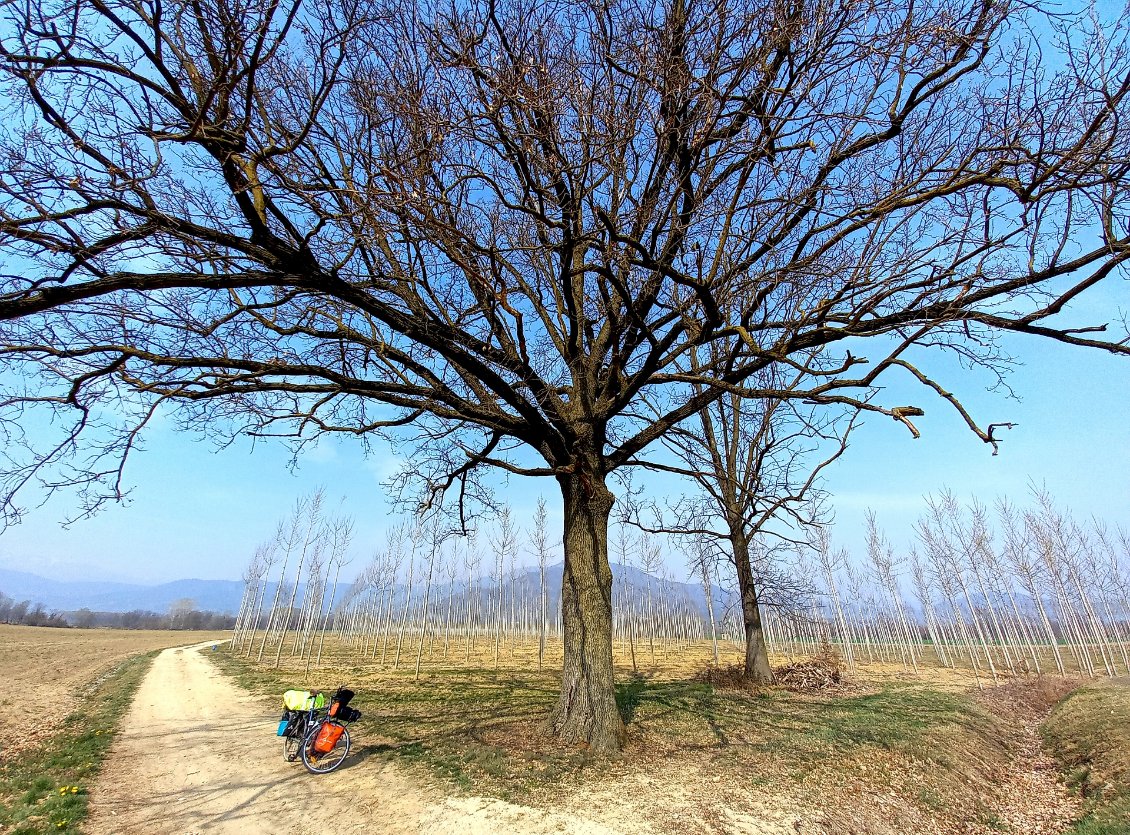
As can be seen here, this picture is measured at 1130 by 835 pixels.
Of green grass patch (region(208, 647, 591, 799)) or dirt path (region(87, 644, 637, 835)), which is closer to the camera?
dirt path (region(87, 644, 637, 835))

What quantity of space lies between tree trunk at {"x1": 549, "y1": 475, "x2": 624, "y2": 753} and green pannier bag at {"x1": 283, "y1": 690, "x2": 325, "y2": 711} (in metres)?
3.47

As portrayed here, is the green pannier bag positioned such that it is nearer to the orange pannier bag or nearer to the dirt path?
the orange pannier bag

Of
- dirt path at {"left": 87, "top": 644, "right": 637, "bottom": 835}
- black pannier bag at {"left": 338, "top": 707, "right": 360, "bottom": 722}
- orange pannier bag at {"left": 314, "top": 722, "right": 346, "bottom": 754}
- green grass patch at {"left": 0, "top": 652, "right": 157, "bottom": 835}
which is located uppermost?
black pannier bag at {"left": 338, "top": 707, "right": 360, "bottom": 722}

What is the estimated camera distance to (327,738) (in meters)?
6.75

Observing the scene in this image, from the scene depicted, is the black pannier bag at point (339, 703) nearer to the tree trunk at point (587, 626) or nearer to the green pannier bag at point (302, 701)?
the green pannier bag at point (302, 701)

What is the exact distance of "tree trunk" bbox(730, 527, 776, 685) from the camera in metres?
14.1

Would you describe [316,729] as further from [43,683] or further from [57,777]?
[43,683]

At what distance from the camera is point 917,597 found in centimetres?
3456

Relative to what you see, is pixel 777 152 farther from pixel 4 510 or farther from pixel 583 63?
pixel 4 510

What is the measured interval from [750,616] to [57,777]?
14447mm

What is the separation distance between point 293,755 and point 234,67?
8.52 m

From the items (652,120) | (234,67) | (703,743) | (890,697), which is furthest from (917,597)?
(234,67)

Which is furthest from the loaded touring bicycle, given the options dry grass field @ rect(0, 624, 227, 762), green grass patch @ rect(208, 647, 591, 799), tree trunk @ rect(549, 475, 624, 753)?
dry grass field @ rect(0, 624, 227, 762)

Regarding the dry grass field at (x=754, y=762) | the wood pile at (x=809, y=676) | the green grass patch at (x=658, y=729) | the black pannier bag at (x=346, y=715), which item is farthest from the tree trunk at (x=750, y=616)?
the black pannier bag at (x=346, y=715)
